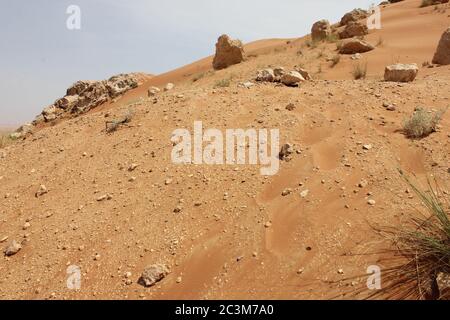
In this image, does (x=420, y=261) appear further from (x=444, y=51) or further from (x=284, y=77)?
(x=444, y=51)

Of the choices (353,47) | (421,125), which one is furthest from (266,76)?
(353,47)

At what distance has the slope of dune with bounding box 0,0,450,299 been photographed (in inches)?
108

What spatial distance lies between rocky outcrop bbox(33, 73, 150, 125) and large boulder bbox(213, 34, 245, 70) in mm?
3071

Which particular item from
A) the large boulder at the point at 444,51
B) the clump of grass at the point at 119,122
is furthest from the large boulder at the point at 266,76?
the large boulder at the point at 444,51

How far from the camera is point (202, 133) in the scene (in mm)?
4449

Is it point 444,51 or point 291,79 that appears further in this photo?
point 444,51

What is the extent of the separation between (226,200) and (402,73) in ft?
12.4

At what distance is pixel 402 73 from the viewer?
5.69 metres

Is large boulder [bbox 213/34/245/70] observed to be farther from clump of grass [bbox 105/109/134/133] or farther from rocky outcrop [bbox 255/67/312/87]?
clump of grass [bbox 105/109/134/133]

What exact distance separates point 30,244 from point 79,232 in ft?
1.55

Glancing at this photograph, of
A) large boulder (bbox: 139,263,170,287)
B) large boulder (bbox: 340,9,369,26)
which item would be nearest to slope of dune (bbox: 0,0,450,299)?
large boulder (bbox: 139,263,170,287)
